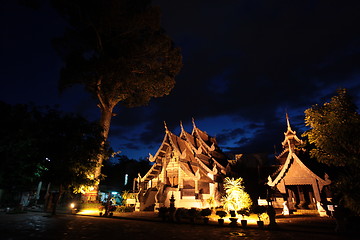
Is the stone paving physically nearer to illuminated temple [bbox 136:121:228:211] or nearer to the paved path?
the paved path

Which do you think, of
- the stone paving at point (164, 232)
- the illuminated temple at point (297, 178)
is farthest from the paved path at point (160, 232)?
the illuminated temple at point (297, 178)

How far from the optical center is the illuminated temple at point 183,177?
20.3m

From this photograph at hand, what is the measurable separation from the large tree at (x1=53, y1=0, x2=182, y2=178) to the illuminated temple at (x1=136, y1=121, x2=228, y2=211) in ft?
21.3

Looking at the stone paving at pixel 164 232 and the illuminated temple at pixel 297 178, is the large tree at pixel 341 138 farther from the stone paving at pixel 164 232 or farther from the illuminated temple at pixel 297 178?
the illuminated temple at pixel 297 178

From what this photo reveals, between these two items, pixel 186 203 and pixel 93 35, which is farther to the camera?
pixel 93 35

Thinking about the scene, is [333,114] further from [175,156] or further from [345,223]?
[175,156]

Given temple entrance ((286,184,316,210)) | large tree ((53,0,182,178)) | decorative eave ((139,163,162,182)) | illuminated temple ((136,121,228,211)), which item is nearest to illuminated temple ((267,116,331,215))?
temple entrance ((286,184,316,210))

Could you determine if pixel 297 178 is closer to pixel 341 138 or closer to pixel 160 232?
pixel 341 138

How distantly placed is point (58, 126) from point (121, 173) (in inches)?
1487

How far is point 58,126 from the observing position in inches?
725

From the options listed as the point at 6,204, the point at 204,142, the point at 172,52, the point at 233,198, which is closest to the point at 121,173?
the point at 6,204

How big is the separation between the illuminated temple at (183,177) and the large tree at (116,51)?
6479 mm

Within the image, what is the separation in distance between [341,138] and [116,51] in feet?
80.7

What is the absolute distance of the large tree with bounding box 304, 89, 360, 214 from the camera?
928cm
